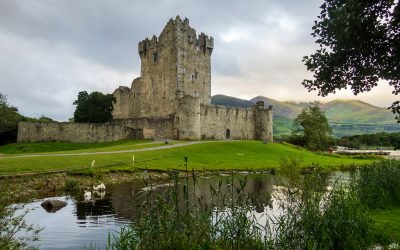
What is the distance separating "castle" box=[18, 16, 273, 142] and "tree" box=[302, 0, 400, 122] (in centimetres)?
4472

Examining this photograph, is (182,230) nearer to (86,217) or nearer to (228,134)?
(86,217)

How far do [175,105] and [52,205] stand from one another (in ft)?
146

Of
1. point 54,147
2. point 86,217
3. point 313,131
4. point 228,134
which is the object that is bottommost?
point 86,217

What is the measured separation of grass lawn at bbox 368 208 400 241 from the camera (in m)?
11.8

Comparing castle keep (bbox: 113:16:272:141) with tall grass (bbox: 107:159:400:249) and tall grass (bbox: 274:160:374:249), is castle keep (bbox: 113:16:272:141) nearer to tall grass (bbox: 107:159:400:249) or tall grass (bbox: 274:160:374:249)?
tall grass (bbox: 274:160:374:249)

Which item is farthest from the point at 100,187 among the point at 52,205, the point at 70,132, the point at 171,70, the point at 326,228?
the point at 171,70

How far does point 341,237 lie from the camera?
35.4 ft

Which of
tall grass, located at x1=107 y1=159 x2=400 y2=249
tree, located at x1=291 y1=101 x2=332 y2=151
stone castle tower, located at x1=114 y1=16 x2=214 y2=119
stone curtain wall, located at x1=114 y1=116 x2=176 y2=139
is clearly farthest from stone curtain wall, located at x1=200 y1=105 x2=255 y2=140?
tall grass, located at x1=107 y1=159 x2=400 y2=249

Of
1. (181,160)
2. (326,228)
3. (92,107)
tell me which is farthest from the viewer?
(92,107)

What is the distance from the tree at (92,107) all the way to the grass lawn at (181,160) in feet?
62.8

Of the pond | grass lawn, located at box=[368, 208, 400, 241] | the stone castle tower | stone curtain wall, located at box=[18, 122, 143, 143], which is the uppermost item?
the stone castle tower

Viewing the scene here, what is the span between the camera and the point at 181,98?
6022 centimetres

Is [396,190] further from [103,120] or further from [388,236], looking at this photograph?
[103,120]

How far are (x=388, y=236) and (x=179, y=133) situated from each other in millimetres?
48454
